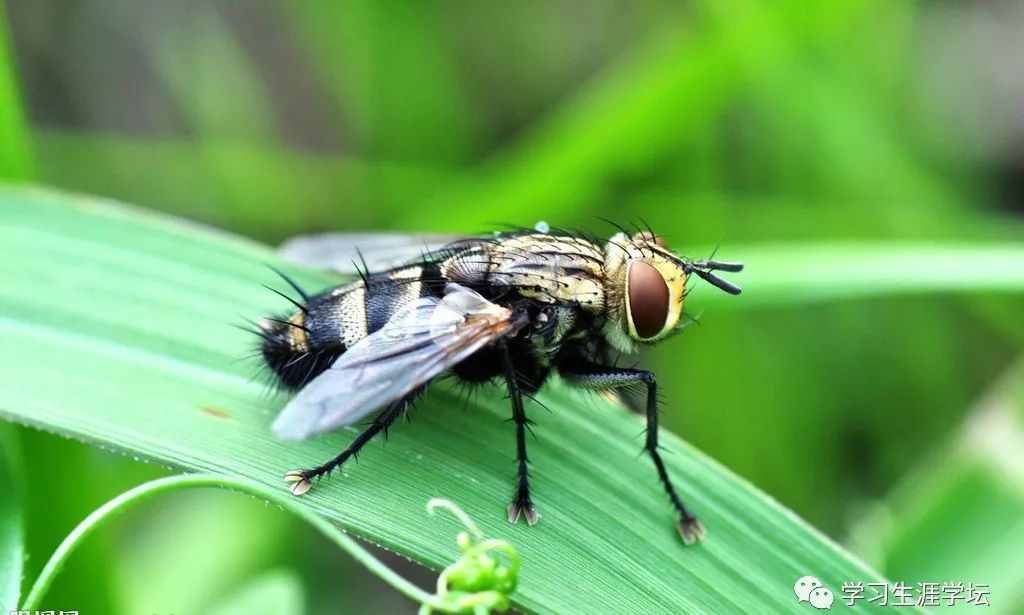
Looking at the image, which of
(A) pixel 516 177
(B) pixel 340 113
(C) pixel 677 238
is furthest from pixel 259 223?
(C) pixel 677 238

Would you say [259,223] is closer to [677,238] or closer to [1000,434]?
[677,238]

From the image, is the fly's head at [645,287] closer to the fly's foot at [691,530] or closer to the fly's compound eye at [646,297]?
the fly's compound eye at [646,297]

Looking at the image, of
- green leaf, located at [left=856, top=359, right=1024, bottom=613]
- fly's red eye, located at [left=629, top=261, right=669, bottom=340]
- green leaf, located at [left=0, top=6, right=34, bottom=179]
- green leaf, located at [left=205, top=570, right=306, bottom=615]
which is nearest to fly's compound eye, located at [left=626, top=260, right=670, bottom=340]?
fly's red eye, located at [left=629, top=261, right=669, bottom=340]

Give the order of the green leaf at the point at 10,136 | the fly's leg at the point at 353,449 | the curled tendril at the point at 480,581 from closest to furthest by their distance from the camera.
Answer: the curled tendril at the point at 480,581 → the fly's leg at the point at 353,449 → the green leaf at the point at 10,136

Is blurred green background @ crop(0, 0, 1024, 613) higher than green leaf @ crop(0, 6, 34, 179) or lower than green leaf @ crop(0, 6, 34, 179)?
higher

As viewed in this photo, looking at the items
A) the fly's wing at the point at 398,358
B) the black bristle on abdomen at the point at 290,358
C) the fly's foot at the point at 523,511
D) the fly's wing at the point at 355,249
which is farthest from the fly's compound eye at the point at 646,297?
the black bristle on abdomen at the point at 290,358

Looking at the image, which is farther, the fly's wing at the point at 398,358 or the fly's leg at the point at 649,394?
the fly's leg at the point at 649,394

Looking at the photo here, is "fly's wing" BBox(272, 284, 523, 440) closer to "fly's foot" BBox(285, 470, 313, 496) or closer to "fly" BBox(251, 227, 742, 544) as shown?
"fly" BBox(251, 227, 742, 544)
